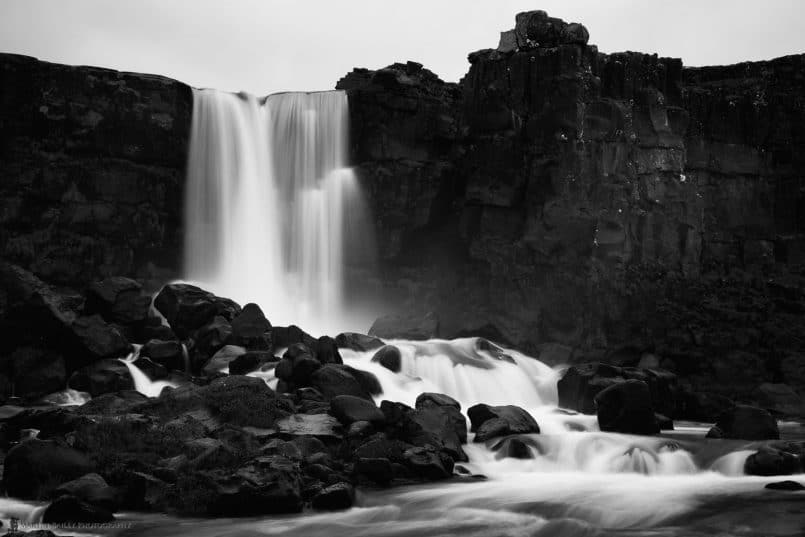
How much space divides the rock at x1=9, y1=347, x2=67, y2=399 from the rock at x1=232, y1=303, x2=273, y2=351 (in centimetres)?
606

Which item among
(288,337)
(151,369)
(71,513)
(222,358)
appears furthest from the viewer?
(288,337)

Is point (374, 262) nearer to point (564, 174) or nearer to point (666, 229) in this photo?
point (564, 174)

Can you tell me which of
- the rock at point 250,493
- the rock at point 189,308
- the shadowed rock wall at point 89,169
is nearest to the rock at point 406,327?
the rock at point 189,308

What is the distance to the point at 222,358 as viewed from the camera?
29219 millimetres

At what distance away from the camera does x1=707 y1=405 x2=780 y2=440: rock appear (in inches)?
925

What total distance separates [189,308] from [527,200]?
17.2m

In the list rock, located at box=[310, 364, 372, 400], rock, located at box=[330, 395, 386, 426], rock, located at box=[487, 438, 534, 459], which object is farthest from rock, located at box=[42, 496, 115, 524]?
rock, located at box=[487, 438, 534, 459]

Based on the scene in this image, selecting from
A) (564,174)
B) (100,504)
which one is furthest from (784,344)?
(100,504)

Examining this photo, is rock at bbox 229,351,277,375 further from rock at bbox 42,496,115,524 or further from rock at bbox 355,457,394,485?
rock at bbox 42,496,115,524

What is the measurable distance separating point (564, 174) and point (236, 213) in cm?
1661

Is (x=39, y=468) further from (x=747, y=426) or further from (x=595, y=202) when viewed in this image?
(x=595, y=202)

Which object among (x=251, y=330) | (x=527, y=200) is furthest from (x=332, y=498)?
(x=527, y=200)

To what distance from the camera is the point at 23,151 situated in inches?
1566

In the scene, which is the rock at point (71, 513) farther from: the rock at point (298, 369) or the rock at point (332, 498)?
the rock at point (298, 369)
